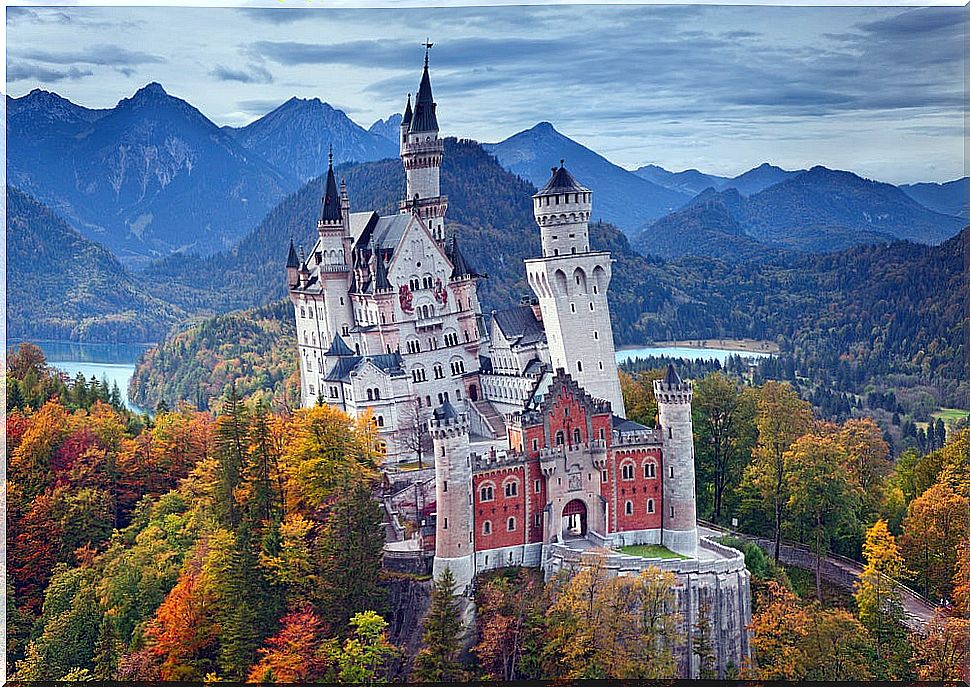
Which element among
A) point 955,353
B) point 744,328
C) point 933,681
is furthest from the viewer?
point 744,328

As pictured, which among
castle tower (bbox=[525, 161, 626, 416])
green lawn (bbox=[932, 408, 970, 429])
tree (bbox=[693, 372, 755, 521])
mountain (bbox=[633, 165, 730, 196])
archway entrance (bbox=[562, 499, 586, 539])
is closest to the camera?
archway entrance (bbox=[562, 499, 586, 539])

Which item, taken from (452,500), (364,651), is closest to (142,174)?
(452,500)

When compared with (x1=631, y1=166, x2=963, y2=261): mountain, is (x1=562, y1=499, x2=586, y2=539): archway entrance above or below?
below

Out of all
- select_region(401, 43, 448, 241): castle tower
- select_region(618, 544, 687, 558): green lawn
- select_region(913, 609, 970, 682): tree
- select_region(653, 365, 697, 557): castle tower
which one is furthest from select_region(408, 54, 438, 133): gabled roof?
select_region(913, 609, 970, 682): tree

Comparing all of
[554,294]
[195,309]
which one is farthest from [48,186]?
[554,294]

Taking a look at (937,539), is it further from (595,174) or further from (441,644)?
(595,174)

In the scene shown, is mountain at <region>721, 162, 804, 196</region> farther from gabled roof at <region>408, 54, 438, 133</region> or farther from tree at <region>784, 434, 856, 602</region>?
tree at <region>784, 434, 856, 602</region>

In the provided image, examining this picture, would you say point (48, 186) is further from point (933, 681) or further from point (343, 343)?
point (933, 681)
